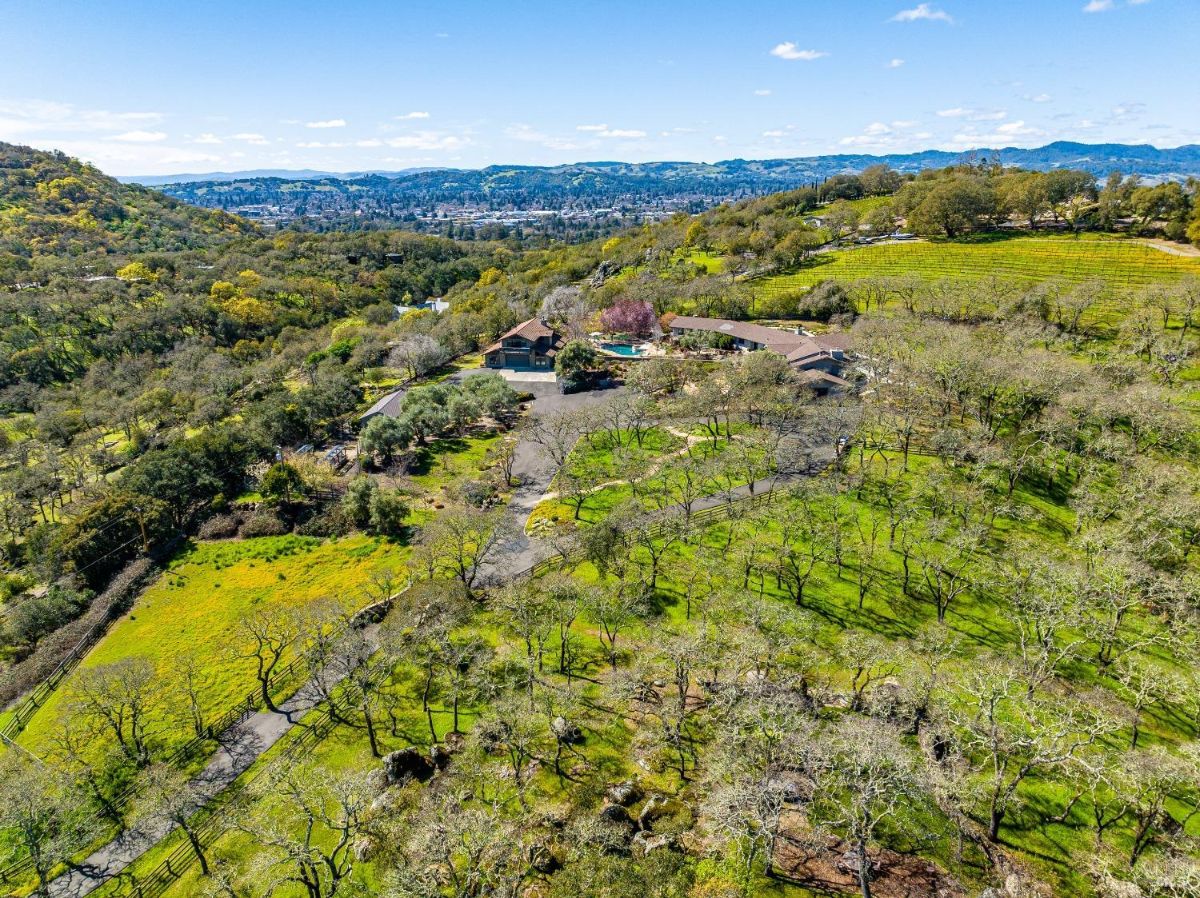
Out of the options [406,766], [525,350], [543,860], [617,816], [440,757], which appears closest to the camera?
[543,860]

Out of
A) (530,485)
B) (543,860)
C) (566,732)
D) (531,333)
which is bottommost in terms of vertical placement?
(566,732)

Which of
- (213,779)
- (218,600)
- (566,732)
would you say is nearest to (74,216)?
(218,600)

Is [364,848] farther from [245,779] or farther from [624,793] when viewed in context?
[624,793]

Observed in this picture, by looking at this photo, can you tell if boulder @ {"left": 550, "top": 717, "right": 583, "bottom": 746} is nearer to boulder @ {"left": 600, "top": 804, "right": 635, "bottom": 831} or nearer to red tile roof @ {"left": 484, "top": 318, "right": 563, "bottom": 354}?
boulder @ {"left": 600, "top": 804, "right": 635, "bottom": 831}

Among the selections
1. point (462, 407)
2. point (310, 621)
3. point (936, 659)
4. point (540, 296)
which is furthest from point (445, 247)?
point (936, 659)

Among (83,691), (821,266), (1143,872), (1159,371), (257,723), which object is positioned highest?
(821,266)

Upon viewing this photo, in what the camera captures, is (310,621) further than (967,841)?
Yes

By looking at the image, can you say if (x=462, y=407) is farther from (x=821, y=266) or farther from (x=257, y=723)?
(x=821, y=266)
